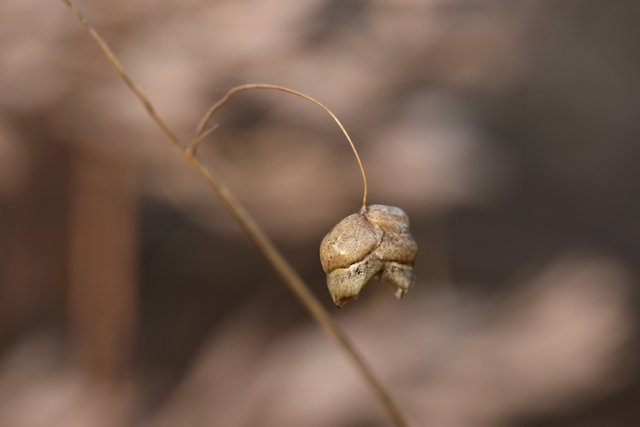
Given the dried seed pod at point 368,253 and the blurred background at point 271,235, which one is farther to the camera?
the blurred background at point 271,235

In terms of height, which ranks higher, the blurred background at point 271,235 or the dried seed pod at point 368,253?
the blurred background at point 271,235

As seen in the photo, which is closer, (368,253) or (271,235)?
(368,253)

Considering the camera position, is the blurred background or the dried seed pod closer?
the dried seed pod

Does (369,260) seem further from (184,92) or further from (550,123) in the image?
(550,123)

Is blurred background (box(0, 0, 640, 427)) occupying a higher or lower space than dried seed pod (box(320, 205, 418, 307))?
higher
